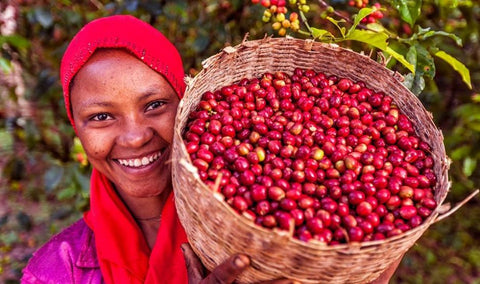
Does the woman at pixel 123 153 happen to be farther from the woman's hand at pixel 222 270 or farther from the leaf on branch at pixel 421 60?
the leaf on branch at pixel 421 60

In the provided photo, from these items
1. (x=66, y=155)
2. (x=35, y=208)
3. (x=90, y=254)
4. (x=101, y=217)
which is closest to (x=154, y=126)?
(x=101, y=217)

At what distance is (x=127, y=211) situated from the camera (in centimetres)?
194

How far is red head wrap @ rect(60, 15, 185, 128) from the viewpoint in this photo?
156 centimetres

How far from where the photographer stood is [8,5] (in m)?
2.71

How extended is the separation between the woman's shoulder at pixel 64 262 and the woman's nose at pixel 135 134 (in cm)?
59

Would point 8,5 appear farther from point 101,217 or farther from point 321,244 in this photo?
point 321,244

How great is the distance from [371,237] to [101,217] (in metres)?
1.11

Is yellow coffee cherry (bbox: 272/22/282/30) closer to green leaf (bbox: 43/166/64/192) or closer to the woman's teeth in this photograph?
the woman's teeth

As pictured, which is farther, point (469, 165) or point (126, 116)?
point (469, 165)

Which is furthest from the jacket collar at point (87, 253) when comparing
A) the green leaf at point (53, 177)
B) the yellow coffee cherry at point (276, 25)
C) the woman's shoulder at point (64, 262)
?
the yellow coffee cherry at point (276, 25)

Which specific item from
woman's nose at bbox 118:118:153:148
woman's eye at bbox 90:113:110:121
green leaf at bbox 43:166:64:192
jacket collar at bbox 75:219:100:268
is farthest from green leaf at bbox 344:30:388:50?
green leaf at bbox 43:166:64:192

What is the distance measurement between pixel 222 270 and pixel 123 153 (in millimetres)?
608

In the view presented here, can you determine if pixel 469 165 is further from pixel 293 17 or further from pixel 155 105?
pixel 155 105

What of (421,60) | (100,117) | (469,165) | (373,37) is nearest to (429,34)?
(421,60)
